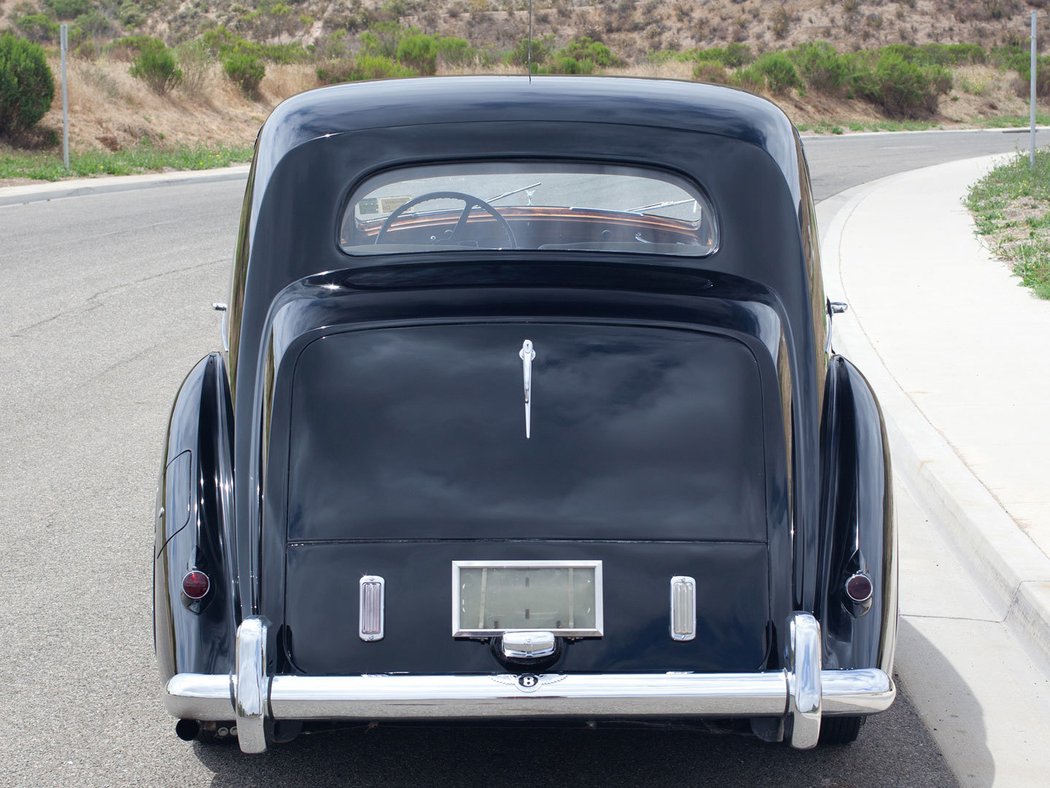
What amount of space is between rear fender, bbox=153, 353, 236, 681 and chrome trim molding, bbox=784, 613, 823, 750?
126 centimetres

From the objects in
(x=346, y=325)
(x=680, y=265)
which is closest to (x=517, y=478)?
(x=346, y=325)

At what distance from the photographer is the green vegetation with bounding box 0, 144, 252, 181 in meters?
21.8

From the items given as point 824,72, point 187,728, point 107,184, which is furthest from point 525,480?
point 824,72

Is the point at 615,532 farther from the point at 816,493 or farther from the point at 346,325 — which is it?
the point at 346,325

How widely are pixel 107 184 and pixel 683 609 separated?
19.4 meters

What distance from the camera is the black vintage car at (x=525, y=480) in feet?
9.27

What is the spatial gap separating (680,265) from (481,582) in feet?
3.31

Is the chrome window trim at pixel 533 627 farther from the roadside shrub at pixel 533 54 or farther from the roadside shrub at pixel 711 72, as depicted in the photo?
the roadside shrub at pixel 711 72

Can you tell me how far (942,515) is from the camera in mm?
5422

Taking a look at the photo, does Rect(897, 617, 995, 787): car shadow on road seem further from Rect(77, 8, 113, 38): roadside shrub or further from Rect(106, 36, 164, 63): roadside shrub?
Rect(77, 8, 113, 38): roadside shrub

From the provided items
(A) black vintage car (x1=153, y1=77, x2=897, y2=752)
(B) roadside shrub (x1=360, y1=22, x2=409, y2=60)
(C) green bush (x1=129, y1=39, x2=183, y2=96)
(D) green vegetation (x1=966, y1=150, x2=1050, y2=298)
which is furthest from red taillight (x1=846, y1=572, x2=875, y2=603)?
(B) roadside shrub (x1=360, y1=22, x2=409, y2=60)

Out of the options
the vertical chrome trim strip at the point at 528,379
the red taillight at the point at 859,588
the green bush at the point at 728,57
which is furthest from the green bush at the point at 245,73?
the red taillight at the point at 859,588

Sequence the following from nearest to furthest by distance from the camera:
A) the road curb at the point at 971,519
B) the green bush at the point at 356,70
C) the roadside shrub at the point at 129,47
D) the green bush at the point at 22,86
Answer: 1. the road curb at the point at 971,519
2. the green bush at the point at 22,86
3. the roadside shrub at the point at 129,47
4. the green bush at the point at 356,70

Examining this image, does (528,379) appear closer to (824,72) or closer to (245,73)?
(245,73)
